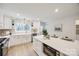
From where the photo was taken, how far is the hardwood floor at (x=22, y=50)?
6.19 ft

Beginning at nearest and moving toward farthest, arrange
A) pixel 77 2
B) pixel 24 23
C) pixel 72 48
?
pixel 72 48 < pixel 77 2 < pixel 24 23

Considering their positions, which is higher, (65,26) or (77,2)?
(77,2)

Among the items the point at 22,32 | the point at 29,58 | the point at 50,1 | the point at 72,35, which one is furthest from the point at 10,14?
the point at 72,35

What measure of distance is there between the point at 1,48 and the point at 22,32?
1.82ft

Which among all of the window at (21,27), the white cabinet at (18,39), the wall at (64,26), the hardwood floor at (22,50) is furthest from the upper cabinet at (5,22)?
the wall at (64,26)

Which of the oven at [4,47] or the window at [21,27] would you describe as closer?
the oven at [4,47]

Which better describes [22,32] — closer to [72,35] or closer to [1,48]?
[1,48]

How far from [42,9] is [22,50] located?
977 mm

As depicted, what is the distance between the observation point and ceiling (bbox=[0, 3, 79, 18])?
181 cm

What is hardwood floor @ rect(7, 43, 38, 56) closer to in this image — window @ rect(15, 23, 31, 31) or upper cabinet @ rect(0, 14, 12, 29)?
window @ rect(15, 23, 31, 31)

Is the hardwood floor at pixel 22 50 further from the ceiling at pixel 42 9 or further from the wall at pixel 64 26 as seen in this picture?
the ceiling at pixel 42 9

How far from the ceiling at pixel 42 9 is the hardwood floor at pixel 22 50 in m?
0.70

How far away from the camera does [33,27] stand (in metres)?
2.03

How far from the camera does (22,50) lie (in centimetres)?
195
